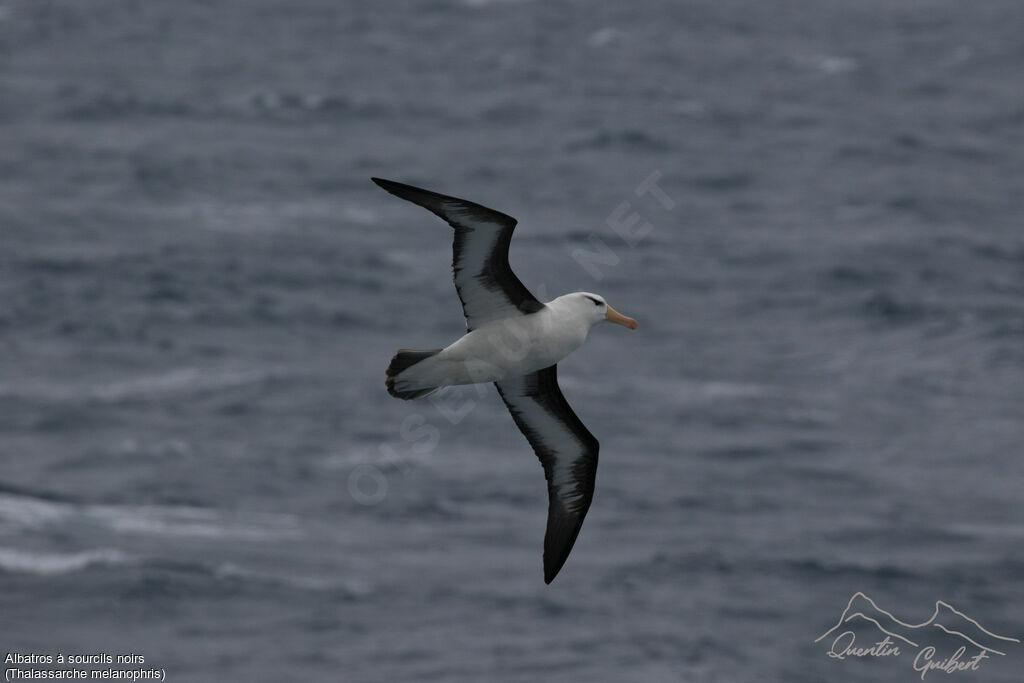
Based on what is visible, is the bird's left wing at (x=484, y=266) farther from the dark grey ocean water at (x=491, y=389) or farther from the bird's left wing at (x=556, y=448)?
the dark grey ocean water at (x=491, y=389)

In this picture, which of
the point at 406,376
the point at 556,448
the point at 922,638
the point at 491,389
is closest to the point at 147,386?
the point at 491,389

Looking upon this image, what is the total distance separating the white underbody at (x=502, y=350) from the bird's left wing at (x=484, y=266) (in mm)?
187

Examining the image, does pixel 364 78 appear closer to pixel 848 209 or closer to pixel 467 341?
pixel 848 209

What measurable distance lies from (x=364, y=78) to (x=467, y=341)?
9227cm

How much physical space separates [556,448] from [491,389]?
1647 inches

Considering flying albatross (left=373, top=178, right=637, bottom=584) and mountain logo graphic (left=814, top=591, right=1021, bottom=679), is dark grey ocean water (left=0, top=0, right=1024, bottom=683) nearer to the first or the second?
mountain logo graphic (left=814, top=591, right=1021, bottom=679)

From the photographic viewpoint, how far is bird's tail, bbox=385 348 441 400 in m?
16.4

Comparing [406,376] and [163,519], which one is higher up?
[406,376]

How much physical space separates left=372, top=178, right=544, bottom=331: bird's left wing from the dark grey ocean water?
3108 cm

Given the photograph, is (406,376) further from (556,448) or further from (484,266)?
(556,448)

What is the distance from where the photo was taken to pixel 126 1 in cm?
12350

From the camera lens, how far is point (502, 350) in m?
16.5

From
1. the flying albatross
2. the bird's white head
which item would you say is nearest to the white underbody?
the flying albatross

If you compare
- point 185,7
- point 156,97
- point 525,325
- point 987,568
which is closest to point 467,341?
point 525,325
